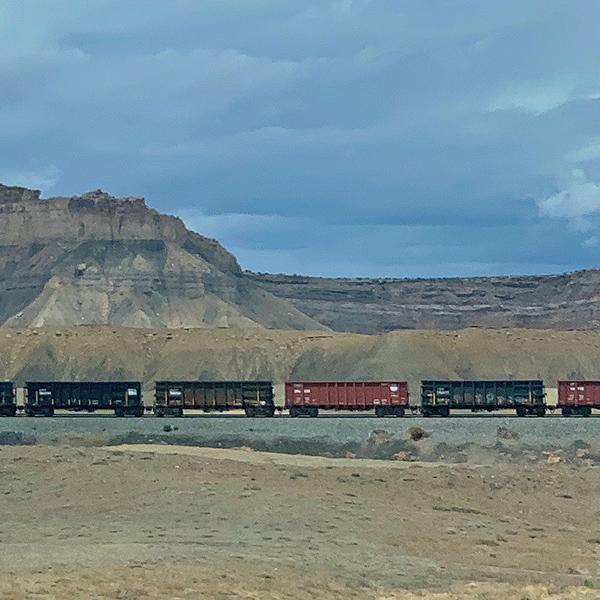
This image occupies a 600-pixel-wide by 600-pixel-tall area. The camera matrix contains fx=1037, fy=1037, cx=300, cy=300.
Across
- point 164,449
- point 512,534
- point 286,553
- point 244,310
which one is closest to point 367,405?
point 164,449

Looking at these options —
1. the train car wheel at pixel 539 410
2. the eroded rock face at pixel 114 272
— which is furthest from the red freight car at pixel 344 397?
the eroded rock face at pixel 114 272

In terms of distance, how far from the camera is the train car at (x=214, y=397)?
72.4 metres

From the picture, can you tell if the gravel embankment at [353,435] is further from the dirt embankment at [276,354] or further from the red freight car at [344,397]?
the dirt embankment at [276,354]

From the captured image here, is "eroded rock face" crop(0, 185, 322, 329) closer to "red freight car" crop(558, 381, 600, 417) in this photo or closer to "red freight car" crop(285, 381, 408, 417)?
"red freight car" crop(285, 381, 408, 417)

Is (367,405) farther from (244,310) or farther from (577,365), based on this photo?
(244,310)

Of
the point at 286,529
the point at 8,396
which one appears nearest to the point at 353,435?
the point at 8,396

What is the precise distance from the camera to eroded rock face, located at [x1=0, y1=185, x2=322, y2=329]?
560ft

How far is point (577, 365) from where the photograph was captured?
119188mm

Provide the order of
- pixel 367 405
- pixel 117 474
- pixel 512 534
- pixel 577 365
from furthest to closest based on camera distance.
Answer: pixel 577 365 → pixel 367 405 → pixel 117 474 → pixel 512 534

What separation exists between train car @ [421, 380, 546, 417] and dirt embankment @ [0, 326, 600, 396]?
3275cm

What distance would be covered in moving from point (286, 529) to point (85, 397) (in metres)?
53.8

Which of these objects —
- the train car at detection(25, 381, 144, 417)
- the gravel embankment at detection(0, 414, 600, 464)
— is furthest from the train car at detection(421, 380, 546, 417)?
the train car at detection(25, 381, 144, 417)

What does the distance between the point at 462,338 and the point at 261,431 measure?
223 ft

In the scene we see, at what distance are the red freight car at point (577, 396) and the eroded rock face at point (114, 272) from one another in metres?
97.9
